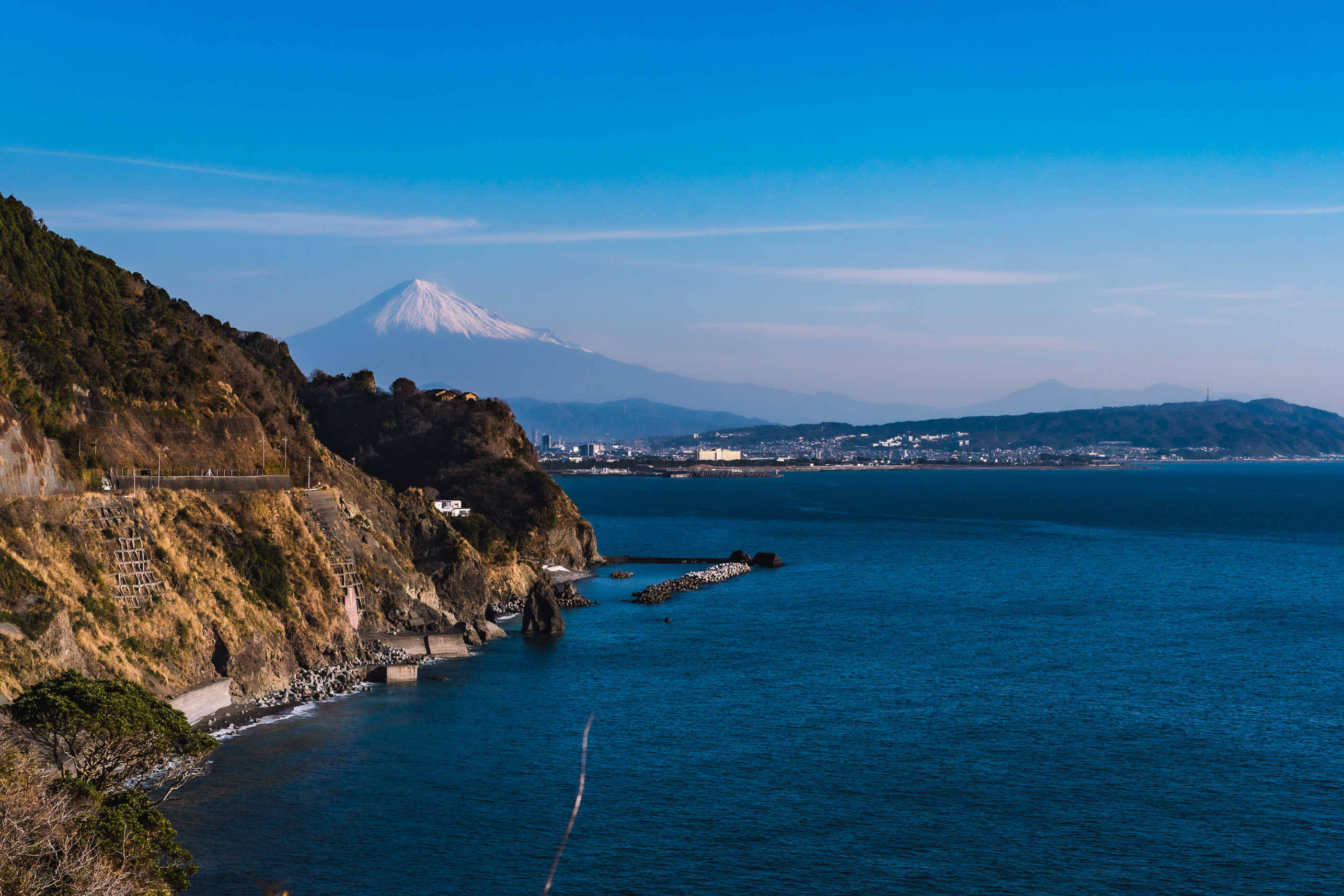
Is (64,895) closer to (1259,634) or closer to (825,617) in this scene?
(825,617)

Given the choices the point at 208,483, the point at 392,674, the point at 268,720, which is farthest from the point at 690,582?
the point at 268,720

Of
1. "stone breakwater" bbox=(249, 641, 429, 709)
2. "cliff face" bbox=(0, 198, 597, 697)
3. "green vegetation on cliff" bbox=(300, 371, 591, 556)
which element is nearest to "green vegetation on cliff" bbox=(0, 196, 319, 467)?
"cliff face" bbox=(0, 198, 597, 697)

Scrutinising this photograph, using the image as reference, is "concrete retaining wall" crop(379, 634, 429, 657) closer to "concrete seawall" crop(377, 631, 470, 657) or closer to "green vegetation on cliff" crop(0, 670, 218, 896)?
"concrete seawall" crop(377, 631, 470, 657)

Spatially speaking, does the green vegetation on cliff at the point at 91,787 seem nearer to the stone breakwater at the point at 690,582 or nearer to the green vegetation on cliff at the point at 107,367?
the green vegetation on cliff at the point at 107,367

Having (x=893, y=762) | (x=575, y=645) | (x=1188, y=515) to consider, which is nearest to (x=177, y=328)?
(x=575, y=645)

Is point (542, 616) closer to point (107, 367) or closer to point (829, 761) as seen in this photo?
point (107, 367)

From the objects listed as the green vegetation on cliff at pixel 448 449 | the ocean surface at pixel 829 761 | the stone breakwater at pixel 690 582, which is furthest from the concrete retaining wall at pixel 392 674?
the green vegetation on cliff at pixel 448 449
